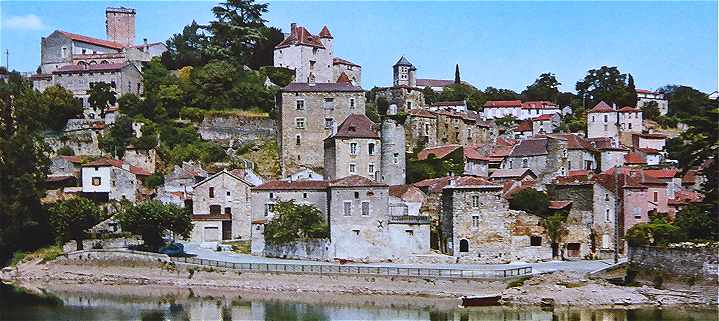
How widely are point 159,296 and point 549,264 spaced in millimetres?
18254

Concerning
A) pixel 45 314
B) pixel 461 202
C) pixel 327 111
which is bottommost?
pixel 45 314

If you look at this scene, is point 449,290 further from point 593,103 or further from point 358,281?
point 593,103

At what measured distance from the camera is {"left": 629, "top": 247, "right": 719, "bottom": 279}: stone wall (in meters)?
38.4

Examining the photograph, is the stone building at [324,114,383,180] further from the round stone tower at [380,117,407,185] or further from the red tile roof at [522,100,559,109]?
the red tile roof at [522,100,559,109]

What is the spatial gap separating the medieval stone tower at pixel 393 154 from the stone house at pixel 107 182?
15.1 m

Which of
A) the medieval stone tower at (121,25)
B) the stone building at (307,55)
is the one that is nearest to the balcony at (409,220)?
the stone building at (307,55)

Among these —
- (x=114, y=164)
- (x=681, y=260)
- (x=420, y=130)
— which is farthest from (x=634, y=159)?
(x=114, y=164)

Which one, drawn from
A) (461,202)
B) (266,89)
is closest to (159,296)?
(461,202)

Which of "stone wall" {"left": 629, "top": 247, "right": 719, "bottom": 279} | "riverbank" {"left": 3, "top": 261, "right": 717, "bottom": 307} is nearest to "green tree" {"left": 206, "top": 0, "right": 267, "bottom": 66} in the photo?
"riverbank" {"left": 3, "top": 261, "right": 717, "bottom": 307}

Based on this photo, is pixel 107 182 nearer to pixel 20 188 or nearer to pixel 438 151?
pixel 20 188

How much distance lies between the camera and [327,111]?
61906 millimetres

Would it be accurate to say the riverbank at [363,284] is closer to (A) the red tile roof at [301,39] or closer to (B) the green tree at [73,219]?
(B) the green tree at [73,219]

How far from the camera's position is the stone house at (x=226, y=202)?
5369cm

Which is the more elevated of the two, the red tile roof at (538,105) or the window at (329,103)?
the red tile roof at (538,105)
